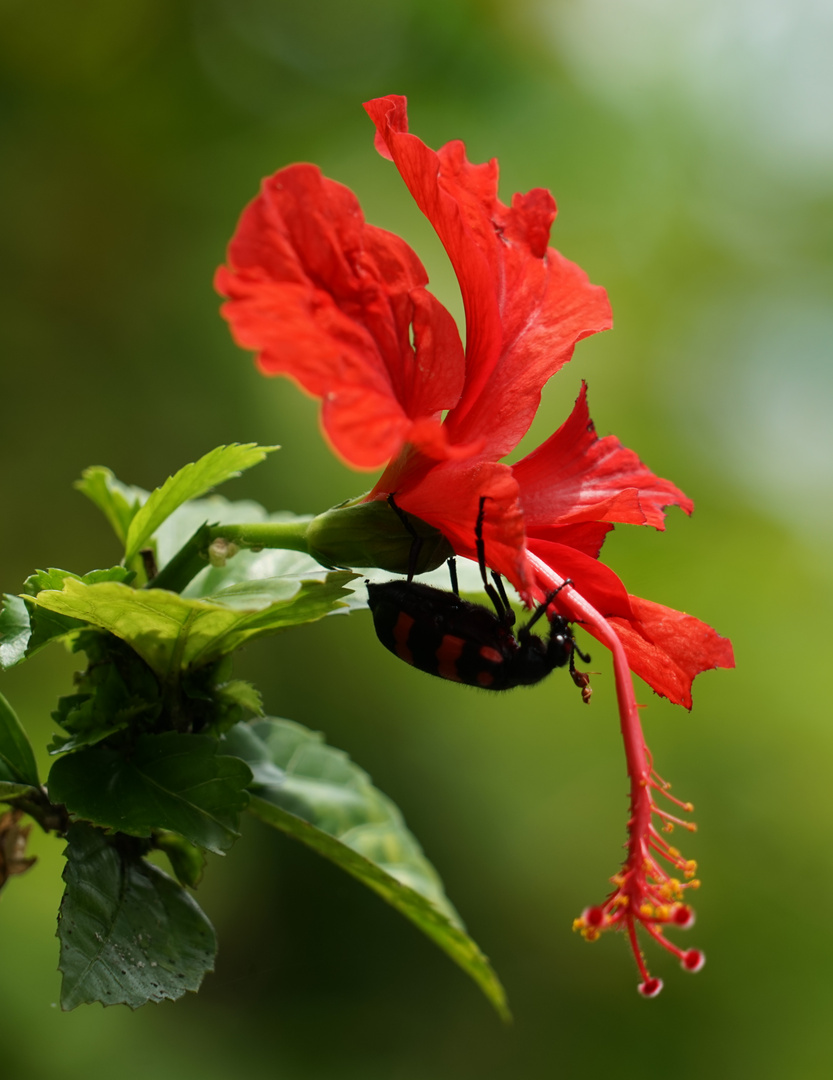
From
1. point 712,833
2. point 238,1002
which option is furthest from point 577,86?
point 238,1002

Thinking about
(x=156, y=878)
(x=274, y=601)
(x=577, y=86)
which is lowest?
(x=156, y=878)

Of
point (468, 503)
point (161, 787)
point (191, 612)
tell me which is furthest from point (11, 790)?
point (468, 503)

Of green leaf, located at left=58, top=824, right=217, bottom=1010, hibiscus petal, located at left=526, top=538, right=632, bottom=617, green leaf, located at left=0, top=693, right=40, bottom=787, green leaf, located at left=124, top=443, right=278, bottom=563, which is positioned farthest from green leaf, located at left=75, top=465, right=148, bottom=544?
hibiscus petal, located at left=526, top=538, right=632, bottom=617

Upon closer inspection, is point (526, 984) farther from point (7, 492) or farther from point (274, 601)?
point (274, 601)

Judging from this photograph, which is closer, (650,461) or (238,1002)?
(238,1002)

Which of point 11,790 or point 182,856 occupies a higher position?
point 11,790

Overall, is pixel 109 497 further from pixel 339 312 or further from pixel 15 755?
pixel 339 312

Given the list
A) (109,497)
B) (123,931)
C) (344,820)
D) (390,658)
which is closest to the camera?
(123,931)
